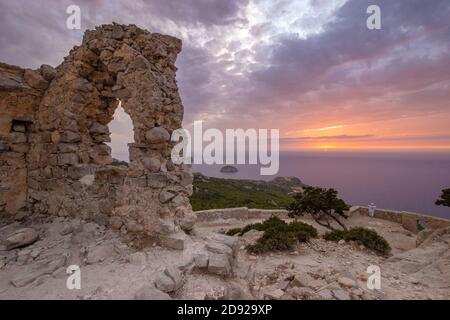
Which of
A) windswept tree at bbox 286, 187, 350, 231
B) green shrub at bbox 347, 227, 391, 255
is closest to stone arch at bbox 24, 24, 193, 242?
green shrub at bbox 347, 227, 391, 255

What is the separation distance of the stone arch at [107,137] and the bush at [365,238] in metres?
7.56

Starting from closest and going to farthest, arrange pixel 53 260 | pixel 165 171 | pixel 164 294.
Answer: pixel 164 294 < pixel 53 260 < pixel 165 171

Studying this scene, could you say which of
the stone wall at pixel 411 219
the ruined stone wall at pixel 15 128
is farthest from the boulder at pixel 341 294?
the stone wall at pixel 411 219

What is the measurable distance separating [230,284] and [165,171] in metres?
2.21

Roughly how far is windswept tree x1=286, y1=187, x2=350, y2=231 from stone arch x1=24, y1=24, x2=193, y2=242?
11634 millimetres

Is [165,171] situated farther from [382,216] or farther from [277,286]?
[382,216]

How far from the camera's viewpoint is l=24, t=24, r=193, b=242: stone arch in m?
4.27

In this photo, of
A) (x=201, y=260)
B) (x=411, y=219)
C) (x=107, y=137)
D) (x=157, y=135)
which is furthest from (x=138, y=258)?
(x=411, y=219)

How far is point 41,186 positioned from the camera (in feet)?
18.6

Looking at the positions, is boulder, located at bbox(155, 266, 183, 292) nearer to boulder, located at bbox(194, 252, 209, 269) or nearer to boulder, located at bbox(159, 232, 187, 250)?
boulder, located at bbox(194, 252, 209, 269)

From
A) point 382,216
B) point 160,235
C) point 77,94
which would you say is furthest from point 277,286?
point 382,216

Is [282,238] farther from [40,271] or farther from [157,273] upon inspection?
[40,271]

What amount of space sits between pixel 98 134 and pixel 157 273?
13.1 feet

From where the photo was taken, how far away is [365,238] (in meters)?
8.95
